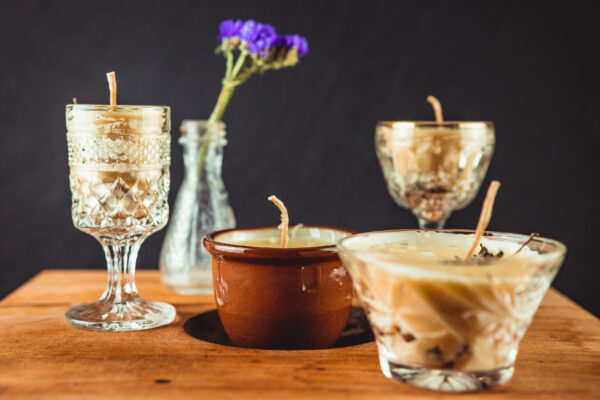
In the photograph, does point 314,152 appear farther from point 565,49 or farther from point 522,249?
point 522,249

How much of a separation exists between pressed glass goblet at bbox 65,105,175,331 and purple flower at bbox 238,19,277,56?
177 millimetres

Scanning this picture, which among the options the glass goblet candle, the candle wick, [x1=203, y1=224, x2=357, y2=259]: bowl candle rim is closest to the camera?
the glass goblet candle

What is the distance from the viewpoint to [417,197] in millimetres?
850

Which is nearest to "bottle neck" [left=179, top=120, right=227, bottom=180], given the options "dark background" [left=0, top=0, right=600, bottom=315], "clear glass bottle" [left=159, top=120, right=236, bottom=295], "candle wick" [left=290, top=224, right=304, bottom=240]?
"clear glass bottle" [left=159, top=120, right=236, bottom=295]

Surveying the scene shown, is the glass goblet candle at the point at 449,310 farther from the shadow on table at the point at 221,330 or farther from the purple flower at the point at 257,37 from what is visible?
the purple flower at the point at 257,37

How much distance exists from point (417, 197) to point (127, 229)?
35 centimetres

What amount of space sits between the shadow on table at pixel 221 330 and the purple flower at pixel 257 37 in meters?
0.31

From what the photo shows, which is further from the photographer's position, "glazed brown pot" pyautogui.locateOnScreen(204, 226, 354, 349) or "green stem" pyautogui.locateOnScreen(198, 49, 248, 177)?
"green stem" pyautogui.locateOnScreen(198, 49, 248, 177)

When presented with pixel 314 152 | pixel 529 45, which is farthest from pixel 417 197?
pixel 529 45

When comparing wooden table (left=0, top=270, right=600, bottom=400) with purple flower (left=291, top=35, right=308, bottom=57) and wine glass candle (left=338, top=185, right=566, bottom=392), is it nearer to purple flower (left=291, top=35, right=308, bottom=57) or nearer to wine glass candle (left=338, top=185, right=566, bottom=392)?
wine glass candle (left=338, top=185, right=566, bottom=392)

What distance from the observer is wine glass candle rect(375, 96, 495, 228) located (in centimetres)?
81

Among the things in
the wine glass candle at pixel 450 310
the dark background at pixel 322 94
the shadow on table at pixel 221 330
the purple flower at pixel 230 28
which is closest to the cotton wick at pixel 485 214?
the wine glass candle at pixel 450 310

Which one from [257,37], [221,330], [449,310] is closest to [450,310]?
[449,310]

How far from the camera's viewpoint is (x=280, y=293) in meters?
0.60
